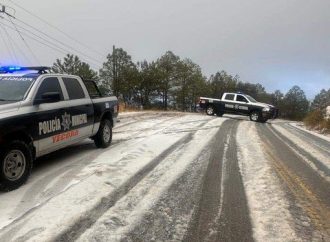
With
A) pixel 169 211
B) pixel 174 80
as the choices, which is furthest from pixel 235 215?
pixel 174 80

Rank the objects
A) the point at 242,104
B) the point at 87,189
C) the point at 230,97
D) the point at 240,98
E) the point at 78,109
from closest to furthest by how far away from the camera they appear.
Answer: the point at 87,189
the point at 78,109
the point at 242,104
the point at 240,98
the point at 230,97

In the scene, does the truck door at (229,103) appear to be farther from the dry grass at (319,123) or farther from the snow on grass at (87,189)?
the snow on grass at (87,189)

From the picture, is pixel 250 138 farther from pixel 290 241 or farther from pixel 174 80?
pixel 174 80

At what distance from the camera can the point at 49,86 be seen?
27.6 ft

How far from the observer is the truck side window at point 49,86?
8.02 metres

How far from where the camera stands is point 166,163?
8758 mm

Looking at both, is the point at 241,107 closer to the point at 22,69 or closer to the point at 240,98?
the point at 240,98

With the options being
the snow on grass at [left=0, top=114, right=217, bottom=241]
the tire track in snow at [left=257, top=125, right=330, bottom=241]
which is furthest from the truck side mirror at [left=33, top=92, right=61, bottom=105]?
the tire track in snow at [left=257, top=125, right=330, bottom=241]

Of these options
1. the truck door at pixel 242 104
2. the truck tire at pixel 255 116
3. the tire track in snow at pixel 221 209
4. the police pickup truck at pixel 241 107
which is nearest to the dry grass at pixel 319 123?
the police pickup truck at pixel 241 107

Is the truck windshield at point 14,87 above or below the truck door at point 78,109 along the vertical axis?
above

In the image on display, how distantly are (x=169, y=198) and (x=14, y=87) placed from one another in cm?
358

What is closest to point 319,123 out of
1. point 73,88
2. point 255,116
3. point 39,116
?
point 255,116

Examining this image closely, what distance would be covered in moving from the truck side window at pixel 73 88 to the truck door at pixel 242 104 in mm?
21038

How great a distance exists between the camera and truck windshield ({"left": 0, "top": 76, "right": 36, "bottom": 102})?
7.58 metres
